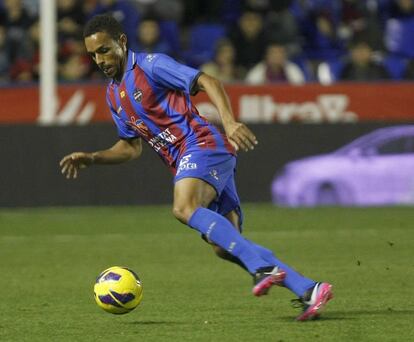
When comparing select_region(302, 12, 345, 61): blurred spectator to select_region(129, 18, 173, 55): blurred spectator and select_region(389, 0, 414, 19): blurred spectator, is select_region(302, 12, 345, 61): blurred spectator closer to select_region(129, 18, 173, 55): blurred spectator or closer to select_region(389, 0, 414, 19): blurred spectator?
select_region(389, 0, 414, 19): blurred spectator

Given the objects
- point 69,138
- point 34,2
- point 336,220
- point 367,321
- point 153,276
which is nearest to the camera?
point 367,321

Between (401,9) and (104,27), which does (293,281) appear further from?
(401,9)

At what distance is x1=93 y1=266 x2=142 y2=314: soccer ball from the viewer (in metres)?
7.37

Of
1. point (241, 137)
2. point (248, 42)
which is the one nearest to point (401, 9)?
point (248, 42)

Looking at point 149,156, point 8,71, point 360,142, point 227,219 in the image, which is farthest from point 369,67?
point 227,219

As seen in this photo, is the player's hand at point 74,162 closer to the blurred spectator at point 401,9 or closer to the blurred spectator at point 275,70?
the blurred spectator at point 275,70

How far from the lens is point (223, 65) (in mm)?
17844

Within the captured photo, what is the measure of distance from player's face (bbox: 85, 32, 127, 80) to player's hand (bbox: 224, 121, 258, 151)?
115 centimetres

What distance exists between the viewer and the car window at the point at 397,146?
615 inches

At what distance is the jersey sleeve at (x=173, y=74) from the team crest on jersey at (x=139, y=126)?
0.33 meters

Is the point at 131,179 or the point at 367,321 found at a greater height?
the point at 367,321

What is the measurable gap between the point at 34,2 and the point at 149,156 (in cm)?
513

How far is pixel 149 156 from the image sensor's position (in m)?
15.9

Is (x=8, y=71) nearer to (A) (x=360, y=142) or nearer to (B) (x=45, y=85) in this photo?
(B) (x=45, y=85)
